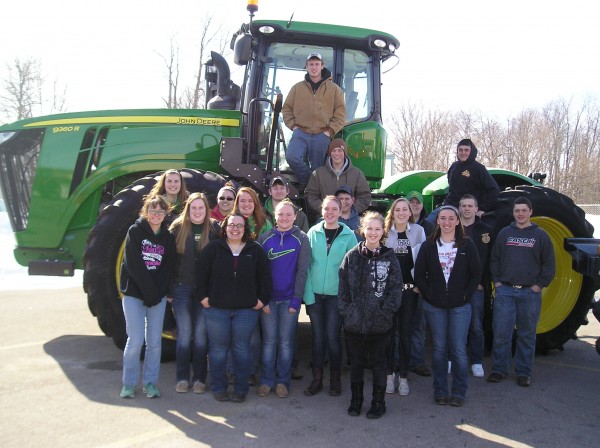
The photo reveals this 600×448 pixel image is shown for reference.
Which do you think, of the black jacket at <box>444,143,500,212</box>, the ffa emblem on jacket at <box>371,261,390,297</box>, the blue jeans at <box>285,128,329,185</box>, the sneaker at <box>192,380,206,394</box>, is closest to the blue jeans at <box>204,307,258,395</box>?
the sneaker at <box>192,380,206,394</box>

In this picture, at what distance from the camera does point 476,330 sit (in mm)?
4863

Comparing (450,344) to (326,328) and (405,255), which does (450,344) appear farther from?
(326,328)

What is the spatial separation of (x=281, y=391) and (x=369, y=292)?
3.51 ft

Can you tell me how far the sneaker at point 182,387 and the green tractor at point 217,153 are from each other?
180cm

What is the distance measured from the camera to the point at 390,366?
434 centimetres

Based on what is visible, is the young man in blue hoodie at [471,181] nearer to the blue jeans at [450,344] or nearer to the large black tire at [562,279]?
the large black tire at [562,279]

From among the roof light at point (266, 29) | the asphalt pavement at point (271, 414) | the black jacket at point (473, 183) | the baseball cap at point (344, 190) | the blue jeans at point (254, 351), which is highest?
the roof light at point (266, 29)

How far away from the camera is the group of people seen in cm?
393

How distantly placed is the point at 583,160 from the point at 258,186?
33.5 meters

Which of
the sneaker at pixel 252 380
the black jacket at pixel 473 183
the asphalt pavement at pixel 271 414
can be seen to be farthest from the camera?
the black jacket at pixel 473 183

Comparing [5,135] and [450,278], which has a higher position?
[5,135]

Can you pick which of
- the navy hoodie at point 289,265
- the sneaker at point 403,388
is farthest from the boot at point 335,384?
the navy hoodie at point 289,265

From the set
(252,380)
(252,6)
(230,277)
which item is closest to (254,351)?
(252,380)

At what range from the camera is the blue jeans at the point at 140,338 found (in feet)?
13.5
